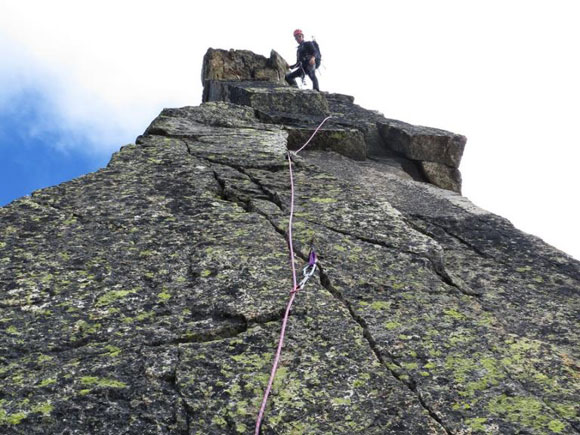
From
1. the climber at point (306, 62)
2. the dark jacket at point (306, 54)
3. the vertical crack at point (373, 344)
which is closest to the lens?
the vertical crack at point (373, 344)

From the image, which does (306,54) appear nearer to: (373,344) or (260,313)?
(260,313)

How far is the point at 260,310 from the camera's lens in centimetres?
564

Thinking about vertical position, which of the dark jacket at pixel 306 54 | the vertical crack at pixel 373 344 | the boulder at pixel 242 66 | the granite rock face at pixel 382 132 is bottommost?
the vertical crack at pixel 373 344

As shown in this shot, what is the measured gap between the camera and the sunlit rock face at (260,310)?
4.71 metres

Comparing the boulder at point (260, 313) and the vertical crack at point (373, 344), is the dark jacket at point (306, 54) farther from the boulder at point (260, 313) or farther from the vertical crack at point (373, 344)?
the vertical crack at point (373, 344)

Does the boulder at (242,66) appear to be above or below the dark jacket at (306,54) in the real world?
below

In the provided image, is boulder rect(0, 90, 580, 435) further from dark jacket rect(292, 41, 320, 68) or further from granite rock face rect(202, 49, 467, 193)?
dark jacket rect(292, 41, 320, 68)

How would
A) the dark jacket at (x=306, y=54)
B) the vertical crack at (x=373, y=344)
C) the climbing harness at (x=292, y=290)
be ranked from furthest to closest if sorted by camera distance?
the dark jacket at (x=306, y=54) → the vertical crack at (x=373, y=344) → the climbing harness at (x=292, y=290)

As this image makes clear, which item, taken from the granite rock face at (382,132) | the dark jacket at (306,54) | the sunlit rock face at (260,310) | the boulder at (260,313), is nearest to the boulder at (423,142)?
the granite rock face at (382,132)

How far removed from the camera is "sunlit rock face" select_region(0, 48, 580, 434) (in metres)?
4.71

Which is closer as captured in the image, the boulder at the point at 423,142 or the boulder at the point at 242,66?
the boulder at the point at 423,142

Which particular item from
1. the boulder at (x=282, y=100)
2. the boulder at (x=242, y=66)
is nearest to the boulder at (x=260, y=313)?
the boulder at (x=282, y=100)

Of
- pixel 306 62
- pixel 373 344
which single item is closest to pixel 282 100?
pixel 306 62

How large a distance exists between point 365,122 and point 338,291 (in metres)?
8.55
